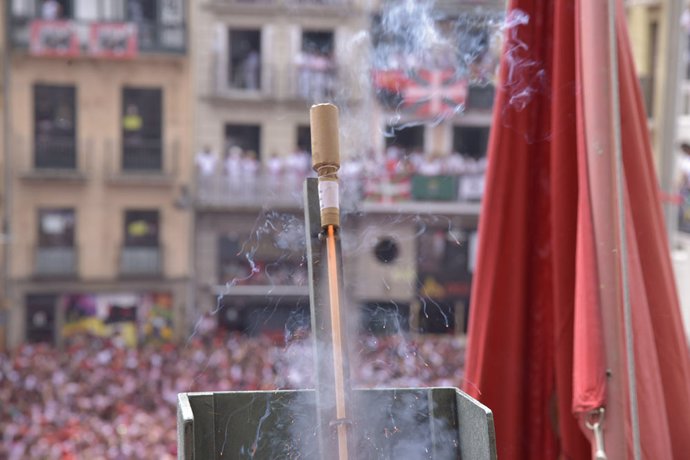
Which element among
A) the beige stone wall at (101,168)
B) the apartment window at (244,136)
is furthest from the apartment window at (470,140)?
the beige stone wall at (101,168)

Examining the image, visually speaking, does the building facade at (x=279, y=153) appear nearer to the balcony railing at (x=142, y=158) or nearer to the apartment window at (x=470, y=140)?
the apartment window at (x=470, y=140)

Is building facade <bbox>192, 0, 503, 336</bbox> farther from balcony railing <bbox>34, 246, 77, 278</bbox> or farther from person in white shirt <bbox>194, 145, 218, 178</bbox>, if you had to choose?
balcony railing <bbox>34, 246, 77, 278</bbox>

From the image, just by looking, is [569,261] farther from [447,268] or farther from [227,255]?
[447,268]

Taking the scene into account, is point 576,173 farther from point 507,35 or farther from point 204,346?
point 204,346

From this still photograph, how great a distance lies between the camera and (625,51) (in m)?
2.40

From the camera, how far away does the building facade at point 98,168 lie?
18766mm

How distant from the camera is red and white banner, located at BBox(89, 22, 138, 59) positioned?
749 inches

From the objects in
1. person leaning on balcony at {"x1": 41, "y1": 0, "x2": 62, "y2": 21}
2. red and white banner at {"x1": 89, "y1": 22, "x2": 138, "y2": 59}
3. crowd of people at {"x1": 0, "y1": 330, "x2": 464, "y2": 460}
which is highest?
person leaning on balcony at {"x1": 41, "y1": 0, "x2": 62, "y2": 21}

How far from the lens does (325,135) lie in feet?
6.15

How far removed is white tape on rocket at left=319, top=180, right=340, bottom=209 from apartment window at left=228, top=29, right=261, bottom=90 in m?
18.5

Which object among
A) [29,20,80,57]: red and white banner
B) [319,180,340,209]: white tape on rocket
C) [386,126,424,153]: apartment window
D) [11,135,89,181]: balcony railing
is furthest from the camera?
[386,126,424,153]: apartment window

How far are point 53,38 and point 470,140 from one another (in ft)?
29.7

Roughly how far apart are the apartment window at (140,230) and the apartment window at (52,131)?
63.7 inches

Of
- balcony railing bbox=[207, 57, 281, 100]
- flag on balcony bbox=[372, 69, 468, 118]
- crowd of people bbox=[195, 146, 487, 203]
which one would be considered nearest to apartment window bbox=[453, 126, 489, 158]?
crowd of people bbox=[195, 146, 487, 203]
